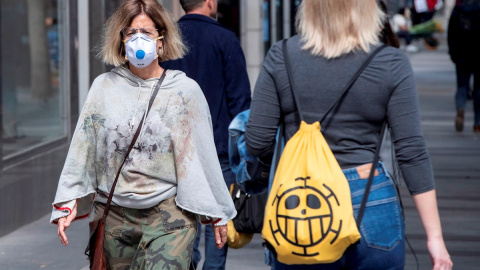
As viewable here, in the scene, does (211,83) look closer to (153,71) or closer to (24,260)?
(153,71)

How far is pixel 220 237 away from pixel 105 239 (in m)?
0.44

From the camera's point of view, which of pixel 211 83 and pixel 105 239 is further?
pixel 211 83

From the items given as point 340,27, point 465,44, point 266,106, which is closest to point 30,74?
point 266,106

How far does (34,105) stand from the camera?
799 cm

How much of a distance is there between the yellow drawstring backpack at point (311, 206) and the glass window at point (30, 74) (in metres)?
4.54

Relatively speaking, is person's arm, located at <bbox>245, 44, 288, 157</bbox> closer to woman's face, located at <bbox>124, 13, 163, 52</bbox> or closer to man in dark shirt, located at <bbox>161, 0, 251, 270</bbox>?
woman's face, located at <bbox>124, 13, 163, 52</bbox>

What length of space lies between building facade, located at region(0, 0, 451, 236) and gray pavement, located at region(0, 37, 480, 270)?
12.5 inches

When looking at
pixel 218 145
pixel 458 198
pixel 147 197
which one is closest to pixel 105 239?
pixel 147 197

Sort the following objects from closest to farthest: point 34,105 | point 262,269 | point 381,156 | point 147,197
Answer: point 381,156 < point 147,197 < point 262,269 < point 34,105

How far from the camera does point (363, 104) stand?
9.80ft

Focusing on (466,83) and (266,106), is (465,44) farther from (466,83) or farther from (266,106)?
(266,106)

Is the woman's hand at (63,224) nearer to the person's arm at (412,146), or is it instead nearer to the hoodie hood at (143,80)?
the hoodie hood at (143,80)

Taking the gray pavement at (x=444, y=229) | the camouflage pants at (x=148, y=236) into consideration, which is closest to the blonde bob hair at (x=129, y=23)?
the camouflage pants at (x=148, y=236)

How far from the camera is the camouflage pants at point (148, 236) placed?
3.43 meters
